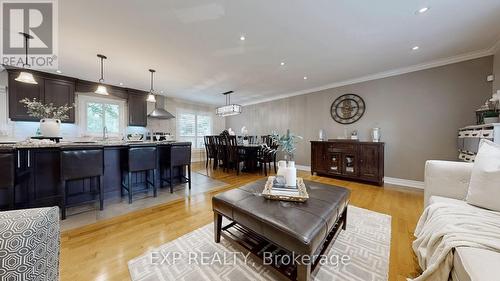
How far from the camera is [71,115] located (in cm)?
422

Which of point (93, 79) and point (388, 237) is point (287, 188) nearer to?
point (388, 237)

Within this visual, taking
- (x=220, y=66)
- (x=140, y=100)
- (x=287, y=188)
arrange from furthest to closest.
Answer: (x=140, y=100), (x=220, y=66), (x=287, y=188)

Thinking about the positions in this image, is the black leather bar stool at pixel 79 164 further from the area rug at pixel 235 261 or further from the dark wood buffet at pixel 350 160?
the dark wood buffet at pixel 350 160

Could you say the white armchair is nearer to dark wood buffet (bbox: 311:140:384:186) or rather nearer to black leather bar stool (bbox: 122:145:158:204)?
dark wood buffet (bbox: 311:140:384:186)

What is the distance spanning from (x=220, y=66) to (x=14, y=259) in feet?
11.3

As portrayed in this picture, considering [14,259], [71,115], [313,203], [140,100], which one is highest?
[140,100]

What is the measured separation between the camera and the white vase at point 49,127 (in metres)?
2.39

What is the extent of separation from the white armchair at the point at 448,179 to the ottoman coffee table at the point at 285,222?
2.52 feet

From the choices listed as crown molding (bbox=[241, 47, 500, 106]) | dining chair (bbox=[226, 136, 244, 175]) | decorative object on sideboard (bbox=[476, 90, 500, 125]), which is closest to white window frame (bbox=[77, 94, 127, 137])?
dining chair (bbox=[226, 136, 244, 175])

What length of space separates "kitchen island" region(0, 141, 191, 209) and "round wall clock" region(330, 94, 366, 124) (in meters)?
4.41

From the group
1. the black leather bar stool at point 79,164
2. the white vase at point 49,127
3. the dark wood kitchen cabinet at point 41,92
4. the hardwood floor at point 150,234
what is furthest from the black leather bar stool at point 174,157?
the dark wood kitchen cabinet at point 41,92

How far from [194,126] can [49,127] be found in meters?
4.68

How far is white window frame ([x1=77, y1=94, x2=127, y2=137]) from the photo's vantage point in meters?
4.47

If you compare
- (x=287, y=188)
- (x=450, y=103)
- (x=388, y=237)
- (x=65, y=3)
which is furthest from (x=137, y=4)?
(x=450, y=103)
